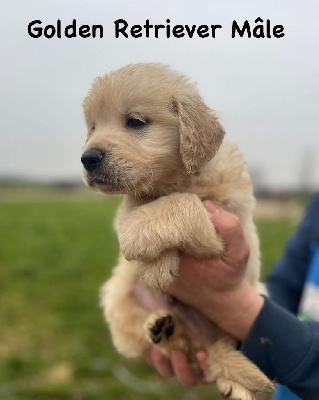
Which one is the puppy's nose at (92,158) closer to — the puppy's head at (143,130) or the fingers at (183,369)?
the puppy's head at (143,130)

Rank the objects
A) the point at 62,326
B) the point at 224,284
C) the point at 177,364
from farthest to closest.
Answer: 1. the point at 62,326
2. the point at 177,364
3. the point at 224,284

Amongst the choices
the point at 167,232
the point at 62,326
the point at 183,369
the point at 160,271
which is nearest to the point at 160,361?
the point at 183,369

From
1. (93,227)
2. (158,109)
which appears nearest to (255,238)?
(158,109)

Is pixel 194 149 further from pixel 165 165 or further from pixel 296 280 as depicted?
pixel 296 280

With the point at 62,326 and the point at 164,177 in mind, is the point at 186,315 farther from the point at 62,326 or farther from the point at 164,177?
the point at 62,326

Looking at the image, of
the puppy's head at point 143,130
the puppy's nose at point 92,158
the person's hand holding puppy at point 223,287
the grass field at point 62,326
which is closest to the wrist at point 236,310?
the person's hand holding puppy at point 223,287
